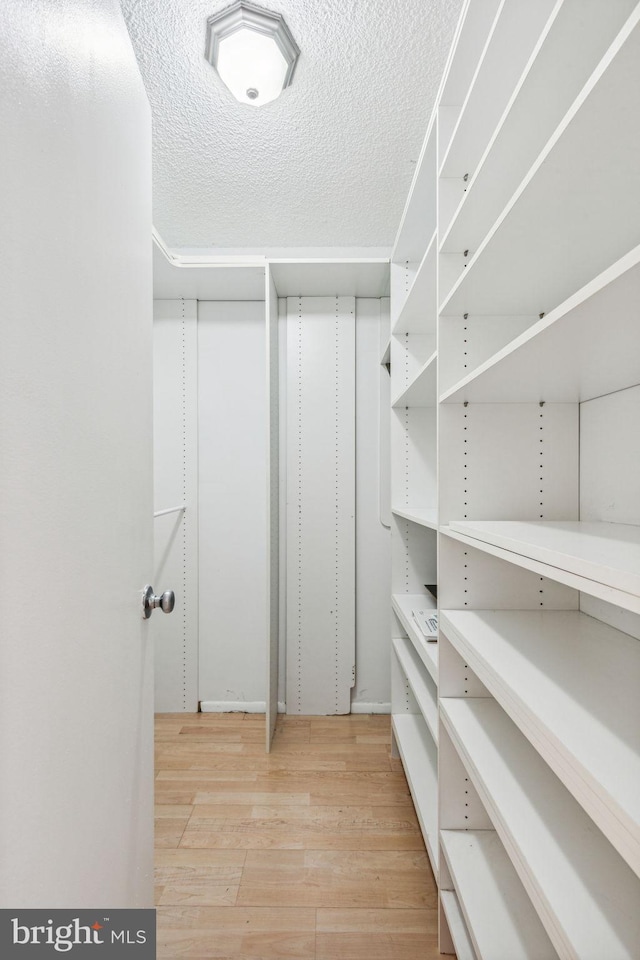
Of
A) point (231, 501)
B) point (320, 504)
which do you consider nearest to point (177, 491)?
point (231, 501)

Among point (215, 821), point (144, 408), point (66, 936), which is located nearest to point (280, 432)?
point (144, 408)

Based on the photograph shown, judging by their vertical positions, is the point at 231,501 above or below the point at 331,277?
below

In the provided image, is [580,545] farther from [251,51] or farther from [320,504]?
[320,504]

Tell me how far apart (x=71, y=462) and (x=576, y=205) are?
834 millimetres

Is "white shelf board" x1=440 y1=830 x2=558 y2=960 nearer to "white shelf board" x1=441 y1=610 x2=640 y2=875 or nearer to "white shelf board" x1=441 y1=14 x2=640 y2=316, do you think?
"white shelf board" x1=441 y1=610 x2=640 y2=875

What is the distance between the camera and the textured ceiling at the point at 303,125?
128cm

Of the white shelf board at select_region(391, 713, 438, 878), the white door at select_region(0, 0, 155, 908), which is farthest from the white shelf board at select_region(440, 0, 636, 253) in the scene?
the white shelf board at select_region(391, 713, 438, 878)

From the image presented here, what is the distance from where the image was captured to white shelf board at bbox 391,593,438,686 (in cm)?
135

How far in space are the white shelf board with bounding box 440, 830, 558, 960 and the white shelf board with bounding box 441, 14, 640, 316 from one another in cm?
125

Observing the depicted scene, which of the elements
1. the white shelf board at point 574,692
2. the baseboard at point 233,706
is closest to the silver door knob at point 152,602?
the white shelf board at point 574,692

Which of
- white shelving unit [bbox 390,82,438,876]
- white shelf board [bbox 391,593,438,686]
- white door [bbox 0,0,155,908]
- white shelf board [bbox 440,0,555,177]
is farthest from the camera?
white shelving unit [bbox 390,82,438,876]

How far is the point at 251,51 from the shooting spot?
1322mm

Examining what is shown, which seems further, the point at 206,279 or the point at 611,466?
the point at 206,279

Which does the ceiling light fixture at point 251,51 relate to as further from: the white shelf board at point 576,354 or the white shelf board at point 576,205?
the white shelf board at point 576,354
